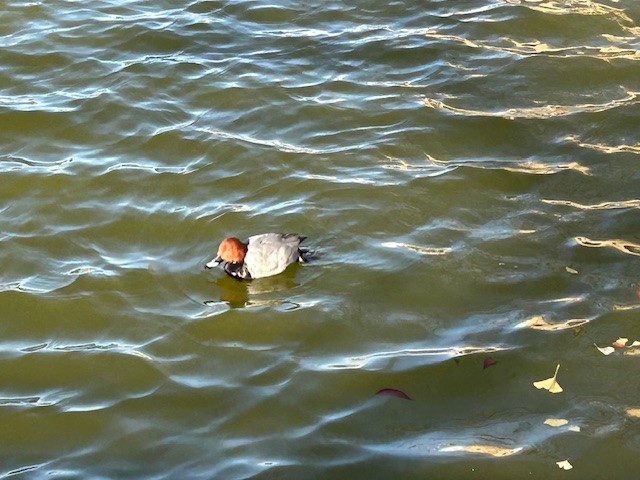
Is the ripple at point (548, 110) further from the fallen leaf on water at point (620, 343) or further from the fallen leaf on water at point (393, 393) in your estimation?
the fallen leaf on water at point (393, 393)

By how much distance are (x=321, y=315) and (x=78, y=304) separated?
61.7 inches

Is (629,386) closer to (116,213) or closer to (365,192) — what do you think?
(365,192)

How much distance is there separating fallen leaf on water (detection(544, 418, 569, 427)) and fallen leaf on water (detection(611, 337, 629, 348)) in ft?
2.43

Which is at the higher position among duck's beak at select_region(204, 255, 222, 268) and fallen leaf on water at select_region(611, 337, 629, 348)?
duck's beak at select_region(204, 255, 222, 268)

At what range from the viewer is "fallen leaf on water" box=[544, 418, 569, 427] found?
503 cm

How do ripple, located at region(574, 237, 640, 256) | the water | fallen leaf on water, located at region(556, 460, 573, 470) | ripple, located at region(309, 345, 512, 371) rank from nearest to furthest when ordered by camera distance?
fallen leaf on water, located at region(556, 460, 573, 470) → the water → ripple, located at region(309, 345, 512, 371) → ripple, located at region(574, 237, 640, 256)

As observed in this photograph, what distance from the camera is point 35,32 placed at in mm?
9953

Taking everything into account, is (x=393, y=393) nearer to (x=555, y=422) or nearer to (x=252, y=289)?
(x=555, y=422)

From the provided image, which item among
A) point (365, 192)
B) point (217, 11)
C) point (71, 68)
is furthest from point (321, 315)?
point (217, 11)

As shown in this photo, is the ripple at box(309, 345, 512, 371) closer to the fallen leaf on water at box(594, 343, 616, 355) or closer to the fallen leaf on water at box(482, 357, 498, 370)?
the fallen leaf on water at box(482, 357, 498, 370)

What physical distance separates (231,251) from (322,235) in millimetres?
713

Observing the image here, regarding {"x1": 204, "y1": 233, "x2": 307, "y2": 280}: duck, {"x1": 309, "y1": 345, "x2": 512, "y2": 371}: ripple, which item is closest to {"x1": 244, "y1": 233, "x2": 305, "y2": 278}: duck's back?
{"x1": 204, "y1": 233, "x2": 307, "y2": 280}: duck

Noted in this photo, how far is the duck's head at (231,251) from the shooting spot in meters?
6.49

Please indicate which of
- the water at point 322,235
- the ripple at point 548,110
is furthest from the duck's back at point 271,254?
the ripple at point 548,110
